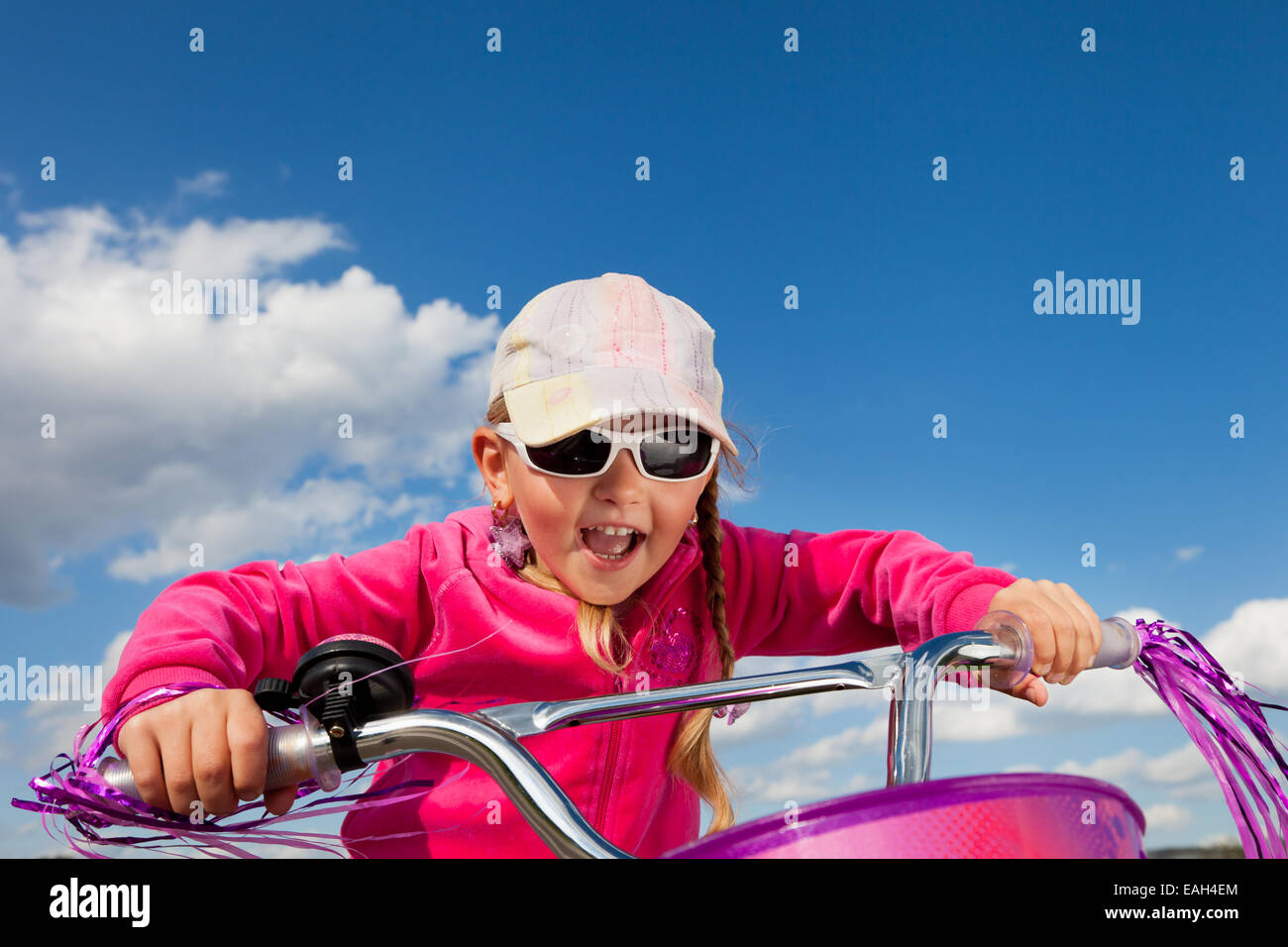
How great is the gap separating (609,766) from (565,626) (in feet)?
1.27

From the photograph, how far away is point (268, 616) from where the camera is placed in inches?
84.1

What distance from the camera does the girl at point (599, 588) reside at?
85.8 inches

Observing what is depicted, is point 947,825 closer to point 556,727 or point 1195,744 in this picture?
point 556,727

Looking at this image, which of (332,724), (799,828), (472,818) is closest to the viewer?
(799,828)

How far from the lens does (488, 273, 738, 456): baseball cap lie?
7.25ft

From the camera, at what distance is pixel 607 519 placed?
223cm

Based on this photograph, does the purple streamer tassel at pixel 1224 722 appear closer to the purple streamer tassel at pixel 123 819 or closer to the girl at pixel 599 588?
the girl at pixel 599 588

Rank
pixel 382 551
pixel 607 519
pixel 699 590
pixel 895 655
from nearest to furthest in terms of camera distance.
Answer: pixel 895 655 < pixel 607 519 < pixel 382 551 < pixel 699 590

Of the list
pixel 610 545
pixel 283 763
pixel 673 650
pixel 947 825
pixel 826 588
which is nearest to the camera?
pixel 947 825

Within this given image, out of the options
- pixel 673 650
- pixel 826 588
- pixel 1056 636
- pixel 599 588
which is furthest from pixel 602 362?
pixel 1056 636
